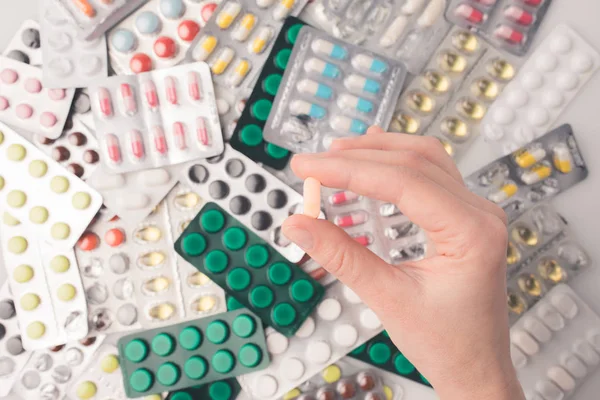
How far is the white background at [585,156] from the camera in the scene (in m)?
0.99

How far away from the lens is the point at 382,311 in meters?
0.67

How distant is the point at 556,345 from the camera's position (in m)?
0.98

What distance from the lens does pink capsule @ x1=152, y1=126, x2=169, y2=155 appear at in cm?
95

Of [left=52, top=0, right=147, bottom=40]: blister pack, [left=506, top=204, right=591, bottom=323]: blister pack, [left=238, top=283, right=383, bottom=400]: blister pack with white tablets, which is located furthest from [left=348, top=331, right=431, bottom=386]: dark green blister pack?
[left=52, top=0, right=147, bottom=40]: blister pack

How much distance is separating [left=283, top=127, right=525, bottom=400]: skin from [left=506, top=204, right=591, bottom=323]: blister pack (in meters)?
0.31

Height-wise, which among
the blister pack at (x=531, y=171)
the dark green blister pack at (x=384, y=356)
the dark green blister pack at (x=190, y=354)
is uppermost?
the blister pack at (x=531, y=171)

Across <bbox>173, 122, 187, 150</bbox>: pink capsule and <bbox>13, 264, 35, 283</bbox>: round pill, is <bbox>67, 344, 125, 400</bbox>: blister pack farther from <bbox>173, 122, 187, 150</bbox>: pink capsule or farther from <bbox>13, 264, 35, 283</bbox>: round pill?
<bbox>173, 122, 187, 150</bbox>: pink capsule

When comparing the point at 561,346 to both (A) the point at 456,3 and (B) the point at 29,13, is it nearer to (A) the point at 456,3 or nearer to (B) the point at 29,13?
(A) the point at 456,3

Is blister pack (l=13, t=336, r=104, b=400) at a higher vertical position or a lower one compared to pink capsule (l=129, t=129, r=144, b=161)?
lower

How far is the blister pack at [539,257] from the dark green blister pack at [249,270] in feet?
1.25

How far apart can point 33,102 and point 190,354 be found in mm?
560

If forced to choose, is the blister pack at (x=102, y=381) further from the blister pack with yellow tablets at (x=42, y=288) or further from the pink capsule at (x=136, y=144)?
the pink capsule at (x=136, y=144)

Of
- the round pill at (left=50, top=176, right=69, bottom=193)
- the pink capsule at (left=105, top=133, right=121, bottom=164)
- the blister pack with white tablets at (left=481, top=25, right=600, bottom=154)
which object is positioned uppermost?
the blister pack with white tablets at (left=481, top=25, right=600, bottom=154)

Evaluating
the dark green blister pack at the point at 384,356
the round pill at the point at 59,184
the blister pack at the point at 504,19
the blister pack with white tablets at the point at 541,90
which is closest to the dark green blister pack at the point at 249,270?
the dark green blister pack at the point at 384,356
